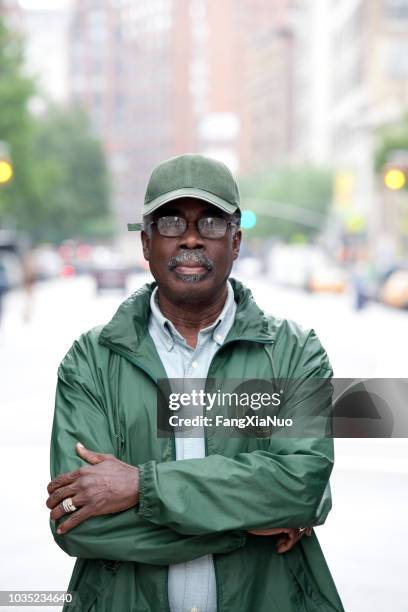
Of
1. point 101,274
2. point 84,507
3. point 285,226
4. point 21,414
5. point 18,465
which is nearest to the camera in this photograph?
point 84,507

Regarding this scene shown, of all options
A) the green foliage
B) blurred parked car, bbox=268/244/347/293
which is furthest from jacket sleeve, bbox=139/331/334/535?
blurred parked car, bbox=268/244/347/293

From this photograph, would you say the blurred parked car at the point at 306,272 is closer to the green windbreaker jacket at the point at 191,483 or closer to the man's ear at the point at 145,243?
the man's ear at the point at 145,243

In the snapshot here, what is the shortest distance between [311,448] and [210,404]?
0.27 meters

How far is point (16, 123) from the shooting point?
49.2 m

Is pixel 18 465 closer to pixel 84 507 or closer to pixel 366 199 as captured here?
pixel 84 507

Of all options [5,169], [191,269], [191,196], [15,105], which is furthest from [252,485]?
[15,105]

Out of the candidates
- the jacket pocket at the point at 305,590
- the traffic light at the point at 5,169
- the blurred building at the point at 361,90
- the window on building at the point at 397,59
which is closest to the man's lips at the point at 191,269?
the jacket pocket at the point at 305,590

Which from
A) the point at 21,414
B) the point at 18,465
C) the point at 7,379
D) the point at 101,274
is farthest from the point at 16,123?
the point at 18,465

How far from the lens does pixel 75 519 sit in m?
2.91

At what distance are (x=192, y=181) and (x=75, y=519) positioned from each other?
2.77ft

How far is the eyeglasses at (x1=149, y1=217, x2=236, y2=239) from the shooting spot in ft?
10.2

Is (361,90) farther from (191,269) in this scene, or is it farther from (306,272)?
(191,269)

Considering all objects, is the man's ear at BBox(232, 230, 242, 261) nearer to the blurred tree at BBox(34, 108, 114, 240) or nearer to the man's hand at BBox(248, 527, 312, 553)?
the man's hand at BBox(248, 527, 312, 553)

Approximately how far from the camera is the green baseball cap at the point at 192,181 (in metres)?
2.96
